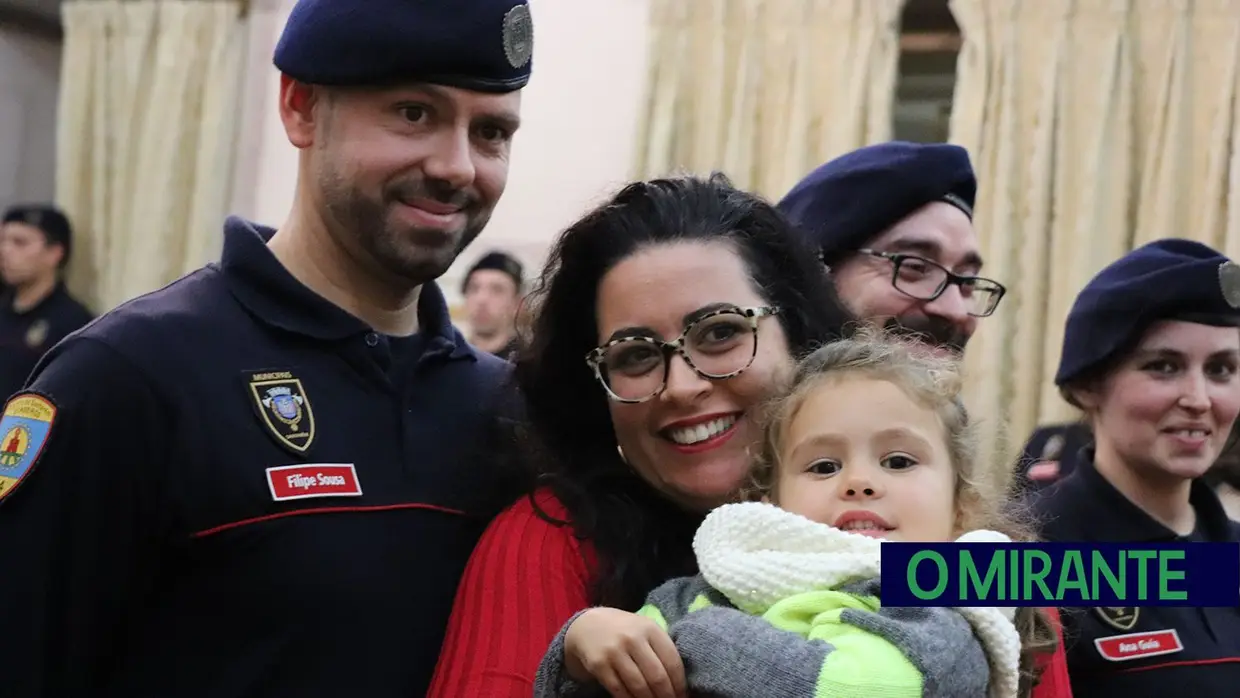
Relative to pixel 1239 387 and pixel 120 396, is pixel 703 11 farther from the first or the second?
pixel 120 396

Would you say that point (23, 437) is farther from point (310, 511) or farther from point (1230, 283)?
point (1230, 283)

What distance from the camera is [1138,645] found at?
2043 mm

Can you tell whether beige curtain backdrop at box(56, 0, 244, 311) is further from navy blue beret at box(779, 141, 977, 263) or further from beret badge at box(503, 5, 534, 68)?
beret badge at box(503, 5, 534, 68)

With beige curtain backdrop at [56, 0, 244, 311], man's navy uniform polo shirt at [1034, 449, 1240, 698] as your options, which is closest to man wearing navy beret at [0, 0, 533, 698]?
man's navy uniform polo shirt at [1034, 449, 1240, 698]

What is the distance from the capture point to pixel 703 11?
4.28 meters

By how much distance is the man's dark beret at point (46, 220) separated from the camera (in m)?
4.70

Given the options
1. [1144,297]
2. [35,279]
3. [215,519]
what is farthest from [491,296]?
[215,519]

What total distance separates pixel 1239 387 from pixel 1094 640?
572 mm

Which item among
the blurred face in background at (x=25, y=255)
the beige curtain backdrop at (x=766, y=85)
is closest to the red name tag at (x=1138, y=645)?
the beige curtain backdrop at (x=766, y=85)

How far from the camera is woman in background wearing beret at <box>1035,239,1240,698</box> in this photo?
2.22 m

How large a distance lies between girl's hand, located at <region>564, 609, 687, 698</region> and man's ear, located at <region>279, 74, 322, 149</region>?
735 millimetres

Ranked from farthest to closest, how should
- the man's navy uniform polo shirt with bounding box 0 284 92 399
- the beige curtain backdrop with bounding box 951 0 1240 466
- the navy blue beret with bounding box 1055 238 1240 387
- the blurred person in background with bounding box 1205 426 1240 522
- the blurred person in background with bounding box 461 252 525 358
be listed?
A: the man's navy uniform polo shirt with bounding box 0 284 92 399
the blurred person in background with bounding box 461 252 525 358
the beige curtain backdrop with bounding box 951 0 1240 466
the blurred person in background with bounding box 1205 426 1240 522
the navy blue beret with bounding box 1055 238 1240 387

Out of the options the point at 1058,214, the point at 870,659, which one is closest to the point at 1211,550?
the point at 870,659

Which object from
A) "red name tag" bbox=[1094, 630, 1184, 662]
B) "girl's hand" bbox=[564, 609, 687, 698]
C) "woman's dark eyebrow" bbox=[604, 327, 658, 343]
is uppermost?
"woman's dark eyebrow" bbox=[604, 327, 658, 343]
